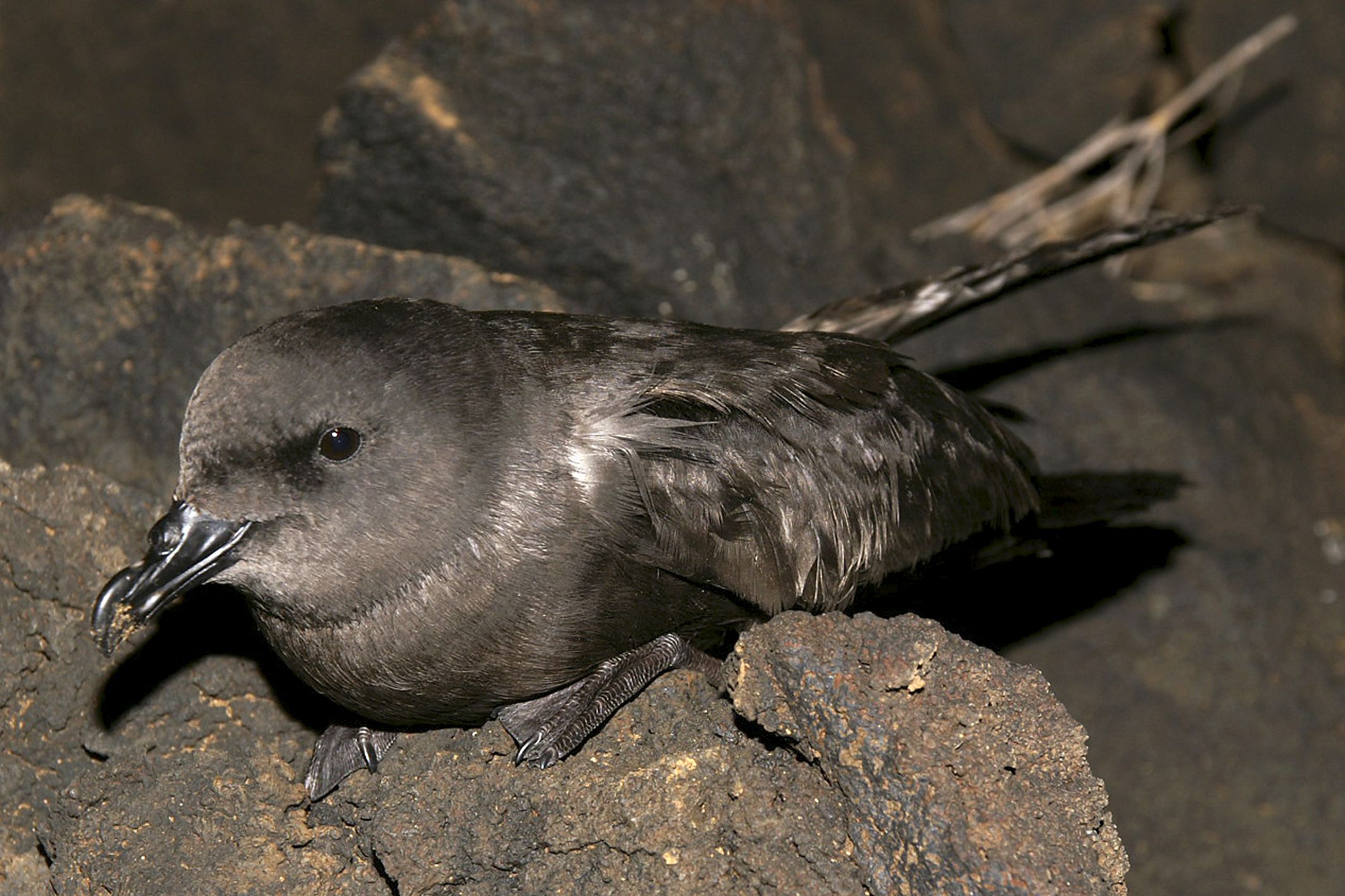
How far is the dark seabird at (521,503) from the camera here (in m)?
2.90

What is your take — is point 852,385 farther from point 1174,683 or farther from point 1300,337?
point 1300,337

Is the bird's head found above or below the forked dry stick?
above

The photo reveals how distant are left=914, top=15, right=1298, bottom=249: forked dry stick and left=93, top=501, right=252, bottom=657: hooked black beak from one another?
408cm

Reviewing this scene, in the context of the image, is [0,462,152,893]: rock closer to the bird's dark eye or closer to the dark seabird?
the dark seabird

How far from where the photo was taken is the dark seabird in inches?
114

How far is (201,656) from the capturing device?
11.7ft

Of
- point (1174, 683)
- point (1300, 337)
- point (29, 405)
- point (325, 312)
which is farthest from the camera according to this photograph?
point (1300, 337)

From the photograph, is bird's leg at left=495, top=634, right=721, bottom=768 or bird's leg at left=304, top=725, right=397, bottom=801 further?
bird's leg at left=304, top=725, right=397, bottom=801

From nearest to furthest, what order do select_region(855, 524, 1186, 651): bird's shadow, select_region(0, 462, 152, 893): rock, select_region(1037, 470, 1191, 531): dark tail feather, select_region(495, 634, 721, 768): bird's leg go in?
select_region(495, 634, 721, 768): bird's leg, select_region(0, 462, 152, 893): rock, select_region(1037, 470, 1191, 531): dark tail feather, select_region(855, 524, 1186, 651): bird's shadow

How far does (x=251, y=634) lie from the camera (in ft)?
11.9

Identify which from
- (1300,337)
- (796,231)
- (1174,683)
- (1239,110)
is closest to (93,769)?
(796,231)

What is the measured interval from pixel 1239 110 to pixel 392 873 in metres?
5.18

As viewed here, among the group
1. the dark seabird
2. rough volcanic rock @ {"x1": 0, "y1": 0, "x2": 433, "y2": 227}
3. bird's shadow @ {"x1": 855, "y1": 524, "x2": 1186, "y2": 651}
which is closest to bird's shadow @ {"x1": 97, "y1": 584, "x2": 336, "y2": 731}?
the dark seabird

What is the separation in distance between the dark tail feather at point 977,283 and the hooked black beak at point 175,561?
1912 mm
